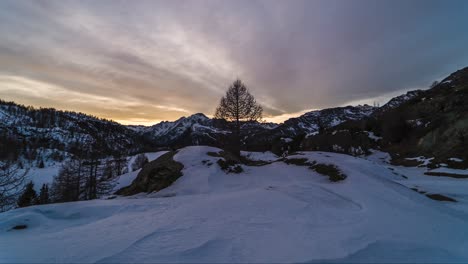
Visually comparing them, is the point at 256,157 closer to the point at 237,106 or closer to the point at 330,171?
the point at 237,106

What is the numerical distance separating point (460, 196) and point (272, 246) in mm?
11490

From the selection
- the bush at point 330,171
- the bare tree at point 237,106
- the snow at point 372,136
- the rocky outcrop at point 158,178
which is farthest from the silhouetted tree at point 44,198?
the snow at point 372,136

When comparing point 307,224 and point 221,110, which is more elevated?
point 221,110

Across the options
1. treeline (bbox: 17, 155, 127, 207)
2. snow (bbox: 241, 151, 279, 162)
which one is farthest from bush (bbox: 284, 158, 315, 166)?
treeline (bbox: 17, 155, 127, 207)

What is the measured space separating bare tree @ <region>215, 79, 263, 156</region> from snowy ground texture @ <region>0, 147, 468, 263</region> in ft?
55.4

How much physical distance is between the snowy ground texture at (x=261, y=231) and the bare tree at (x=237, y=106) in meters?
16.9

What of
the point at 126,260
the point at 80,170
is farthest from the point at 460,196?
the point at 80,170

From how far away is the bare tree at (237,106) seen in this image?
24.3 m

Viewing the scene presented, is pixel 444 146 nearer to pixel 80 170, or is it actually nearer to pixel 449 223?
pixel 449 223

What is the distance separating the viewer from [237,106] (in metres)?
24.3

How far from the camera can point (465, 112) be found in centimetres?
2578

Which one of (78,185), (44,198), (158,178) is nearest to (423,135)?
(158,178)

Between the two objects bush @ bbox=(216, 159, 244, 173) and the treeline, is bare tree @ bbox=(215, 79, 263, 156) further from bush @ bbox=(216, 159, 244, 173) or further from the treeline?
the treeline

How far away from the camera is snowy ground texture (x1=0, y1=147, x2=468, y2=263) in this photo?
3.61 metres
